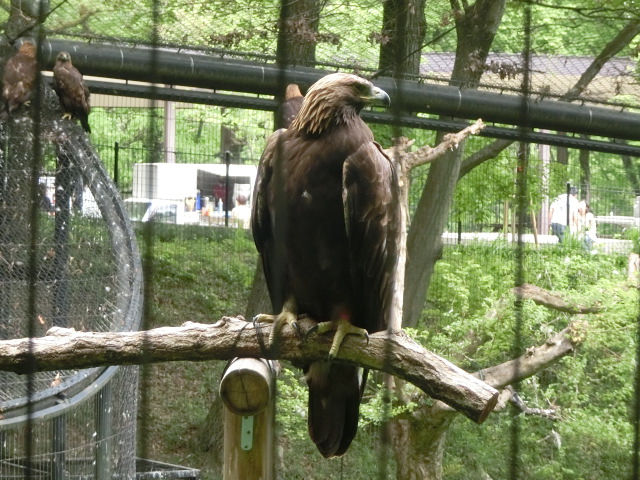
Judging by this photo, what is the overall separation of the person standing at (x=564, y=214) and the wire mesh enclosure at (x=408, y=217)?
0.18 ft

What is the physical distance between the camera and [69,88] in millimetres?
5613

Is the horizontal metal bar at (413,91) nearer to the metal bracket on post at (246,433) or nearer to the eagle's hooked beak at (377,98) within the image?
the eagle's hooked beak at (377,98)

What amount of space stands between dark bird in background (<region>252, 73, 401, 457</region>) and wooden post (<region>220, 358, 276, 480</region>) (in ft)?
0.85

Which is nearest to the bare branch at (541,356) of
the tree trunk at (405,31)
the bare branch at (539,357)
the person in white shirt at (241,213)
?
the bare branch at (539,357)

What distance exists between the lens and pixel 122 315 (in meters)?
4.46

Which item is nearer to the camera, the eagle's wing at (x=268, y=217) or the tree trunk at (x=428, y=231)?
the eagle's wing at (x=268, y=217)

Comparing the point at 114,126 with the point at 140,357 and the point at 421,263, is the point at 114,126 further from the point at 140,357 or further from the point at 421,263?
the point at 140,357

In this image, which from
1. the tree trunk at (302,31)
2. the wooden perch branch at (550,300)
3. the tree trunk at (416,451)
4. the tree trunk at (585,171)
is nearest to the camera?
the tree trunk at (302,31)

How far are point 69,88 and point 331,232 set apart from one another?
10.6ft

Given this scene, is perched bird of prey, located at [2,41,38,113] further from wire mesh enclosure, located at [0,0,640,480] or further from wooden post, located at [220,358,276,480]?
wooden post, located at [220,358,276,480]

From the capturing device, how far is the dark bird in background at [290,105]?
4.44 metres

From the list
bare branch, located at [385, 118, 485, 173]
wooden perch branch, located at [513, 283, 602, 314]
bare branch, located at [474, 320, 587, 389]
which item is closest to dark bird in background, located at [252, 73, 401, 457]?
bare branch, located at [385, 118, 485, 173]

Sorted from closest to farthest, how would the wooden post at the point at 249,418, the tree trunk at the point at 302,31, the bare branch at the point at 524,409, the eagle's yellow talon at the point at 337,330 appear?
the wooden post at the point at 249,418
the eagle's yellow talon at the point at 337,330
the tree trunk at the point at 302,31
the bare branch at the point at 524,409

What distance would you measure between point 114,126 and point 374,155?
24.6 ft
